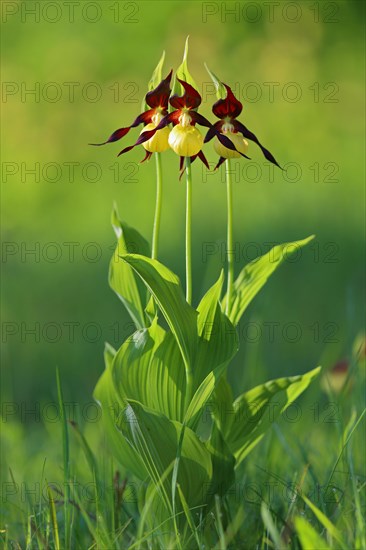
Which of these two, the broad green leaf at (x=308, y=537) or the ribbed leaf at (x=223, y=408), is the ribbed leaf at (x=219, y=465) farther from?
the broad green leaf at (x=308, y=537)

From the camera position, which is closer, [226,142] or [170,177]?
[226,142]

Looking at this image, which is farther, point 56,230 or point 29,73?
point 29,73

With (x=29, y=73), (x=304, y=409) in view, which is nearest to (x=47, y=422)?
(x=304, y=409)

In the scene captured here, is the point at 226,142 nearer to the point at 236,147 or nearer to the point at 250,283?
the point at 236,147

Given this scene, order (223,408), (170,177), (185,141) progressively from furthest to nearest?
(170,177)
(223,408)
(185,141)

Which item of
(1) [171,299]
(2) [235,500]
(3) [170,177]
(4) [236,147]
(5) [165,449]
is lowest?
(2) [235,500]

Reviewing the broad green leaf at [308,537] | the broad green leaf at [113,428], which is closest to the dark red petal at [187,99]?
the broad green leaf at [113,428]

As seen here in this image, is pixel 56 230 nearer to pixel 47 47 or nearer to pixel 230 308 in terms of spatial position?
pixel 47 47

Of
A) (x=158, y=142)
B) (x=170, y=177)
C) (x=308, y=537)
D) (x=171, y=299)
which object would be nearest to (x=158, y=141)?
(x=158, y=142)
